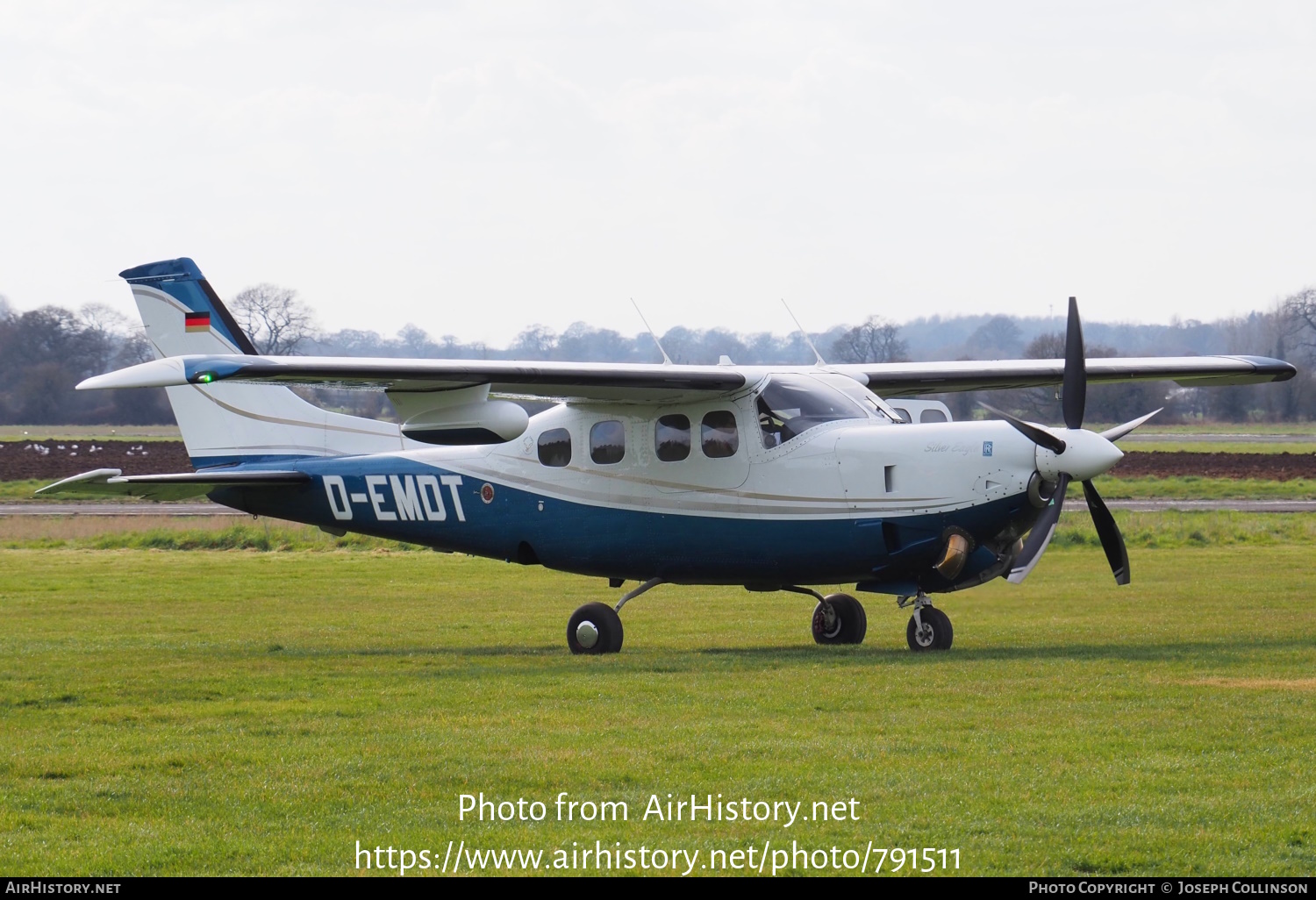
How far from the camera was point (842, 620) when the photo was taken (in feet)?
56.3

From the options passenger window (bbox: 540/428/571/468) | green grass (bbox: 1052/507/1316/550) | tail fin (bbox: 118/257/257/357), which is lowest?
green grass (bbox: 1052/507/1316/550)

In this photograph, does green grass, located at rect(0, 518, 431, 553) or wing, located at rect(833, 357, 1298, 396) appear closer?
wing, located at rect(833, 357, 1298, 396)

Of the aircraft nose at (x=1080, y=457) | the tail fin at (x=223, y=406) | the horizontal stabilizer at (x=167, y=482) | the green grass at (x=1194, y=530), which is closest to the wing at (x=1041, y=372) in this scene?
the aircraft nose at (x=1080, y=457)

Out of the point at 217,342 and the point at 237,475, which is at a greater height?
the point at 217,342

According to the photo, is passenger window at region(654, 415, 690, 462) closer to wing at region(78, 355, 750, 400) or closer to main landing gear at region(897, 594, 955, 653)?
wing at region(78, 355, 750, 400)

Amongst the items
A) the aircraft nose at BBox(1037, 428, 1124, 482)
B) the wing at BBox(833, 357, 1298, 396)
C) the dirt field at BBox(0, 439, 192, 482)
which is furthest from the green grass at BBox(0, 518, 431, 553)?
the aircraft nose at BBox(1037, 428, 1124, 482)

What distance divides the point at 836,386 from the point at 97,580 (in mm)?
15579

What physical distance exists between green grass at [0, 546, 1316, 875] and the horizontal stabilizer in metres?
1.78

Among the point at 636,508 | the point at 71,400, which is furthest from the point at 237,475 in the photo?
the point at 71,400

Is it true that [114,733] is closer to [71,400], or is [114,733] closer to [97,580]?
[97,580]

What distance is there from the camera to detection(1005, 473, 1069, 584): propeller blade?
1420 centimetres

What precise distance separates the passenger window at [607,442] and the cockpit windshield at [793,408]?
174cm

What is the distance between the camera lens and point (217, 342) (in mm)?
19172

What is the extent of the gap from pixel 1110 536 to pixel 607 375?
549cm
